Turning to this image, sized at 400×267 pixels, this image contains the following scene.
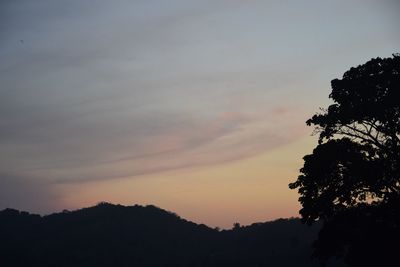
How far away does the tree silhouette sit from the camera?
2498 cm

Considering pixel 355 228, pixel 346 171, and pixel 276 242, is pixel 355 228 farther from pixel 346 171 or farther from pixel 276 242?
pixel 276 242

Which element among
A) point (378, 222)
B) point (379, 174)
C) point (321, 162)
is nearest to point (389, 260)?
point (378, 222)

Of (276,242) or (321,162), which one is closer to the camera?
(321,162)

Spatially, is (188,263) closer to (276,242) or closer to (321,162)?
(276,242)

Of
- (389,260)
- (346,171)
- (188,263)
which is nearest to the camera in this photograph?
(389,260)

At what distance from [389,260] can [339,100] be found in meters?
8.76

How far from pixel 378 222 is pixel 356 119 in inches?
215

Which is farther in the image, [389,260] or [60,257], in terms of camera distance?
[60,257]

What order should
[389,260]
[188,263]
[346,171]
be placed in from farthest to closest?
[188,263] → [346,171] → [389,260]

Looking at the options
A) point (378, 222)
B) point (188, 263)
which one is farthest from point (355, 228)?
point (188, 263)

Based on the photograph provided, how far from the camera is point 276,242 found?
19912cm

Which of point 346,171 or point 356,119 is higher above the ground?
point 356,119

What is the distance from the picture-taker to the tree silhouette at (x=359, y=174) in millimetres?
24984

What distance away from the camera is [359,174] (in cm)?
2561
